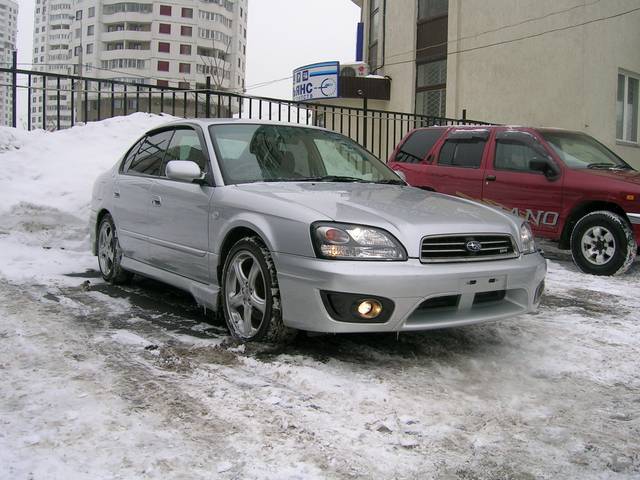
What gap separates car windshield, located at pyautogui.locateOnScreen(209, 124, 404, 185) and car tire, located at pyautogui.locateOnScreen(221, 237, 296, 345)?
2.03 ft

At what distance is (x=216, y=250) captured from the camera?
Result: 4.16 meters

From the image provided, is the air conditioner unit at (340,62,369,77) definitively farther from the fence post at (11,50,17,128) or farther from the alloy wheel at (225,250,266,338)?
the alloy wheel at (225,250,266,338)

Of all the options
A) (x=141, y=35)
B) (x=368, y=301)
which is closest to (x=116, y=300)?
(x=368, y=301)

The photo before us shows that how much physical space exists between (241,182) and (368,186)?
0.94 metres

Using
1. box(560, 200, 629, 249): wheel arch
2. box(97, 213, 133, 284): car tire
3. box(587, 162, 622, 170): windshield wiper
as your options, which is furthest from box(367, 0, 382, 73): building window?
box(97, 213, 133, 284): car tire

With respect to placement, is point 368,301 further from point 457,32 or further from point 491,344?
point 457,32

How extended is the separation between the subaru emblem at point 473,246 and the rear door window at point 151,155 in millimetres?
2688

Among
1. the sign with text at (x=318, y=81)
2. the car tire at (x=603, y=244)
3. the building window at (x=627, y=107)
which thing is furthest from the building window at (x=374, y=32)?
the car tire at (x=603, y=244)

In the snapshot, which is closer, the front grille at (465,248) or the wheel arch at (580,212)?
the front grille at (465,248)

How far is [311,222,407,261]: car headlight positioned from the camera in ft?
11.3

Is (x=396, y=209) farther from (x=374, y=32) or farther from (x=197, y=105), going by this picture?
(x=374, y=32)

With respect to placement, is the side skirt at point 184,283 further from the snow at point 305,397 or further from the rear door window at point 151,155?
the rear door window at point 151,155

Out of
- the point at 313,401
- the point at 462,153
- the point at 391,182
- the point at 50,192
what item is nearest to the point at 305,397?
the point at 313,401

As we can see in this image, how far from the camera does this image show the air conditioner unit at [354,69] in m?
20.9
